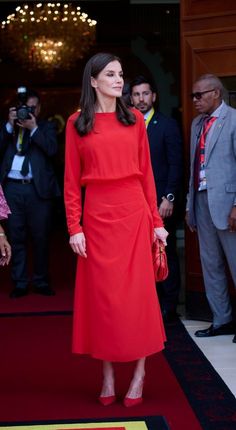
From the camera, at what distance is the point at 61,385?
4137mm

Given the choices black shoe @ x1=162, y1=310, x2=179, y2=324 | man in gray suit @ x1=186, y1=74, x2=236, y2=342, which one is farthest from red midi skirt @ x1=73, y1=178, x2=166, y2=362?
black shoe @ x1=162, y1=310, x2=179, y2=324

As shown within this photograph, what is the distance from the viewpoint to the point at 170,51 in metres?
11.8

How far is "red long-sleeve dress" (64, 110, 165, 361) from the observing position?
3732mm

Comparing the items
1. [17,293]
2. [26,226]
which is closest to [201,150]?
[26,226]

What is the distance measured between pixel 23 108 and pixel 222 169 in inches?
85.3

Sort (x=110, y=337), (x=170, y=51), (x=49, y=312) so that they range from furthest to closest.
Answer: (x=170, y=51)
(x=49, y=312)
(x=110, y=337)

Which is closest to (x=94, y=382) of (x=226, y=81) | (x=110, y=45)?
(x=226, y=81)

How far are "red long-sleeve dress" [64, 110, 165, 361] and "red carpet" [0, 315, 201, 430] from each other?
0.25 meters

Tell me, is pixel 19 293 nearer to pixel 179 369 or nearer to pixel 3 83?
pixel 179 369

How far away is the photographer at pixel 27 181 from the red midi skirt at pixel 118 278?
112 inches

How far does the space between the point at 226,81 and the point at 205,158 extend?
714 millimetres

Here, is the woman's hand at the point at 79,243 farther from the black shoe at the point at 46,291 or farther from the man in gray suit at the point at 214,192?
the black shoe at the point at 46,291

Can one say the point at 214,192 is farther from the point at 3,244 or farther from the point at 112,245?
the point at 3,244

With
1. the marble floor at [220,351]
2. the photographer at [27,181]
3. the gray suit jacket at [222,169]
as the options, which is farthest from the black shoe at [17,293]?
the gray suit jacket at [222,169]
